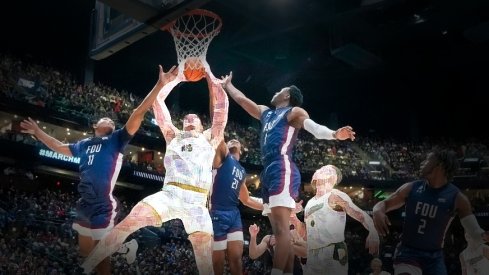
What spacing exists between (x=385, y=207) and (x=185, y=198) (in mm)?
1992

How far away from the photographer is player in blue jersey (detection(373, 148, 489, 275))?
16.1 feet

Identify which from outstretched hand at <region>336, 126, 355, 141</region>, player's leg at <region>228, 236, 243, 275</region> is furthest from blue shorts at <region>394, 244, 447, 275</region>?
player's leg at <region>228, 236, 243, 275</region>

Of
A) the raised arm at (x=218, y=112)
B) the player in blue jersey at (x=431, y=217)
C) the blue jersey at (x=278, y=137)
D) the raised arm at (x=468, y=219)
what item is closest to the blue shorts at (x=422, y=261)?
the player in blue jersey at (x=431, y=217)

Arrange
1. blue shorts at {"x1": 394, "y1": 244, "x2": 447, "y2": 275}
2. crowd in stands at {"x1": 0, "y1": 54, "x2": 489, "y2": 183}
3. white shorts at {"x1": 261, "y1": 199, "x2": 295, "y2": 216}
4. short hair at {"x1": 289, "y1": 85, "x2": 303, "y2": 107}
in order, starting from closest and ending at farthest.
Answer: blue shorts at {"x1": 394, "y1": 244, "x2": 447, "y2": 275}
white shorts at {"x1": 261, "y1": 199, "x2": 295, "y2": 216}
short hair at {"x1": 289, "y1": 85, "x2": 303, "y2": 107}
crowd in stands at {"x1": 0, "y1": 54, "x2": 489, "y2": 183}

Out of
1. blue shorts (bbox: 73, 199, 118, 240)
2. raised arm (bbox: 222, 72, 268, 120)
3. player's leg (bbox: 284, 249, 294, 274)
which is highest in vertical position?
raised arm (bbox: 222, 72, 268, 120)

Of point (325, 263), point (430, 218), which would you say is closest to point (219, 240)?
point (325, 263)

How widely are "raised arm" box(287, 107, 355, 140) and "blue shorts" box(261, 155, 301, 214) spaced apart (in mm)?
401

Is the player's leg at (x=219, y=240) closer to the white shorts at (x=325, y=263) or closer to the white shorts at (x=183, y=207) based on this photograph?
the white shorts at (x=183, y=207)

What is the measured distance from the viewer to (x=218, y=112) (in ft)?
21.2

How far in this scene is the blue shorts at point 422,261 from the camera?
4.90 m

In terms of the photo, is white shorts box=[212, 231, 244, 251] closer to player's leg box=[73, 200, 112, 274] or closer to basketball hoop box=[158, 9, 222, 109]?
player's leg box=[73, 200, 112, 274]

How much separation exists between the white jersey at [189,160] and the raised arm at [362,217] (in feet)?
5.68

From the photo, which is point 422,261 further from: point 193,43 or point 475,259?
point 193,43

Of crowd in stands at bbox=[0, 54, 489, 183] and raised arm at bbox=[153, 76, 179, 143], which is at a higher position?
crowd in stands at bbox=[0, 54, 489, 183]
